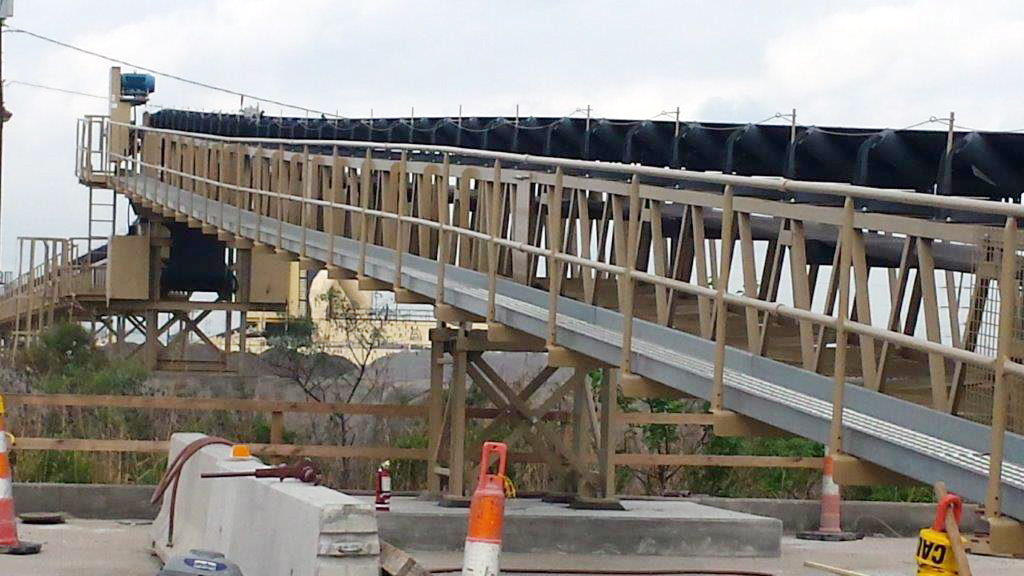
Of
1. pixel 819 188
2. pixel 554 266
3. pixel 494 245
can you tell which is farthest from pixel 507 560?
pixel 819 188

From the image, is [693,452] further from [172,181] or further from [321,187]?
[172,181]

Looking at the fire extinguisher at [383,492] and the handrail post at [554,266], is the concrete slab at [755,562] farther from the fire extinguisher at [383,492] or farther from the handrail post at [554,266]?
the handrail post at [554,266]

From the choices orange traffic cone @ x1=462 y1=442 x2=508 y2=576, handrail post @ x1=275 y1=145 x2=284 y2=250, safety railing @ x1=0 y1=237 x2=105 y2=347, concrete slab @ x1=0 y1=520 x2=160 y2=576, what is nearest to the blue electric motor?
safety railing @ x1=0 y1=237 x2=105 y2=347

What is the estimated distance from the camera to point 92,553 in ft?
49.1

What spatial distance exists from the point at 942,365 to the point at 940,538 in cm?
85

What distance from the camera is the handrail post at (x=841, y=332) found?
879cm

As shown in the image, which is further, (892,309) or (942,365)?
(892,309)

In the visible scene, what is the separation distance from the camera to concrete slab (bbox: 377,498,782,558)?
1603cm

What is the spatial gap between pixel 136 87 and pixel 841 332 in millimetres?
35522

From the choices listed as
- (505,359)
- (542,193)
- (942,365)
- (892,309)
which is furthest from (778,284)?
(505,359)

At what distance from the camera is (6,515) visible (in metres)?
Answer: 14.3

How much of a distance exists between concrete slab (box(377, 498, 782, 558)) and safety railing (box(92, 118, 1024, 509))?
2.02 meters

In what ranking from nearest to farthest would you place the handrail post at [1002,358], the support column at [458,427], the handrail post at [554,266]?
the handrail post at [1002,358]
the handrail post at [554,266]
the support column at [458,427]

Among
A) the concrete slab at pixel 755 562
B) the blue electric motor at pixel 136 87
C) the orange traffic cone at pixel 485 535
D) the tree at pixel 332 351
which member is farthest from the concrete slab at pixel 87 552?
the blue electric motor at pixel 136 87
